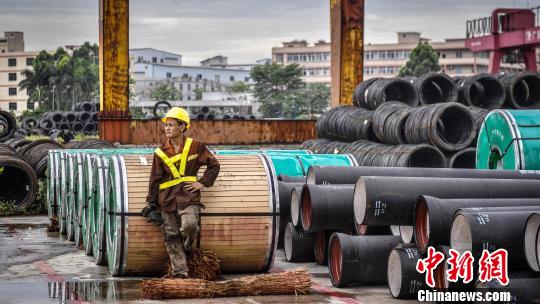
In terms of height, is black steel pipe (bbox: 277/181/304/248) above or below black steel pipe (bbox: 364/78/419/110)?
below

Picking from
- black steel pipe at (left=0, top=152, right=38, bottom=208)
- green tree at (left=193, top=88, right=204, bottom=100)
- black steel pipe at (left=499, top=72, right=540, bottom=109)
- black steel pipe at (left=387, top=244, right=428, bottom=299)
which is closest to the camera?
black steel pipe at (left=387, top=244, right=428, bottom=299)

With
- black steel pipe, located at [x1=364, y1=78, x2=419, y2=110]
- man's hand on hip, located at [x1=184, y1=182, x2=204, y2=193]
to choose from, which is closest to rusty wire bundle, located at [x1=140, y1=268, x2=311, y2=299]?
man's hand on hip, located at [x1=184, y1=182, x2=204, y2=193]

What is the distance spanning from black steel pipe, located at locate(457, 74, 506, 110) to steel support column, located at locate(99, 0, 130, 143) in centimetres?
830

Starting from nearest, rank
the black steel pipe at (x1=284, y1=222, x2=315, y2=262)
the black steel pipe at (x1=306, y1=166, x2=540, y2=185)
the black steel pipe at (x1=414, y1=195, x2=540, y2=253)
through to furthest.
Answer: the black steel pipe at (x1=414, y1=195, x2=540, y2=253) → the black steel pipe at (x1=306, y1=166, x2=540, y2=185) → the black steel pipe at (x1=284, y1=222, x2=315, y2=262)

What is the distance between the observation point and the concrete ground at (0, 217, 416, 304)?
10.5 metres

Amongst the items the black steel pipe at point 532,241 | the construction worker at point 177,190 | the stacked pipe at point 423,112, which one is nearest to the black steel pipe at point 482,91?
the stacked pipe at point 423,112

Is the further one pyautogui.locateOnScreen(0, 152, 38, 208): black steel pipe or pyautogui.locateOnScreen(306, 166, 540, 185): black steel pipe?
pyautogui.locateOnScreen(0, 152, 38, 208): black steel pipe

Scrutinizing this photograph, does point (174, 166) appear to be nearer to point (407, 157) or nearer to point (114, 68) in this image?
point (407, 157)

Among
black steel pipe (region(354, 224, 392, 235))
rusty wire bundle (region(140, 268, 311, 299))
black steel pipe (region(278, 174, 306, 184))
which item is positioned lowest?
rusty wire bundle (region(140, 268, 311, 299))

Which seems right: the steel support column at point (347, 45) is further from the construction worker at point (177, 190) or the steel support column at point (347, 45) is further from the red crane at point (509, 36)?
the red crane at point (509, 36)

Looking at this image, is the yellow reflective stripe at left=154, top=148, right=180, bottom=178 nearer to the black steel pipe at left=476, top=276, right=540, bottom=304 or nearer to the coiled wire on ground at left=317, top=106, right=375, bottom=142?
the black steel pipe at left=476, top=276, right=540, bottom=304

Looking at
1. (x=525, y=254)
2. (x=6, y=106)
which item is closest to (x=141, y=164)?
(x=525, y=254)

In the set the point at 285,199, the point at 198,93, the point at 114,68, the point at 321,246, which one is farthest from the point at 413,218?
the point at 198,93

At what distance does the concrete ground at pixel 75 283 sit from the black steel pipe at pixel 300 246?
13 cm
